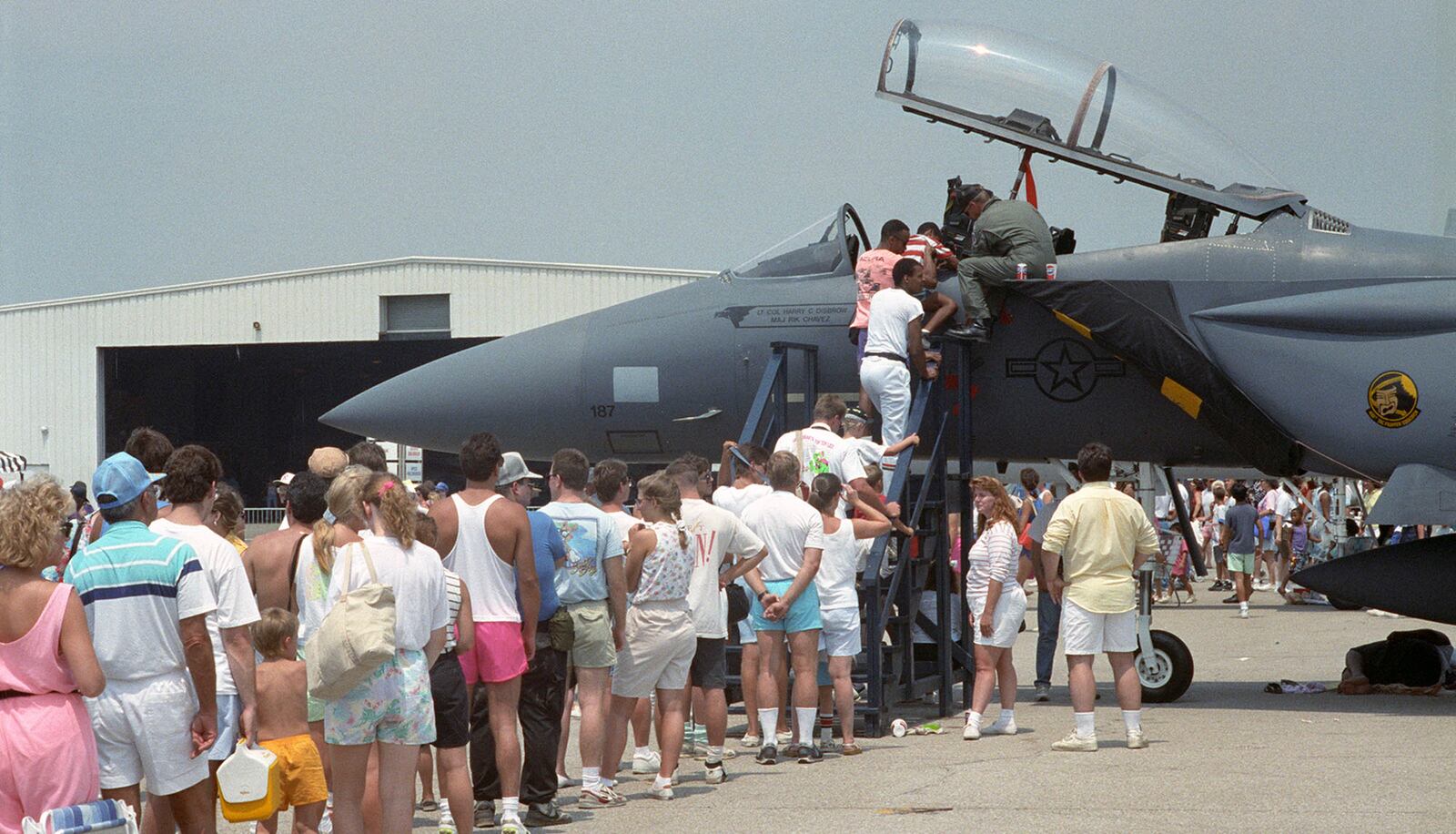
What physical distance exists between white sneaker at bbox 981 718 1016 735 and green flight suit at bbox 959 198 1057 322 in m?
2.93

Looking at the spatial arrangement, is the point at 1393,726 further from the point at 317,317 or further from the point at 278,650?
the point at 317,317

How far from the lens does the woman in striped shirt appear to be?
10000 millimetres

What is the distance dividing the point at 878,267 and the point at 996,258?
89 centimetres

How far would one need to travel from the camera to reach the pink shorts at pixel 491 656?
699 cm

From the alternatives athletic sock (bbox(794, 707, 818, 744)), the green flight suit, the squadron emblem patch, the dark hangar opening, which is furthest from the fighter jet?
the dark hangar opening

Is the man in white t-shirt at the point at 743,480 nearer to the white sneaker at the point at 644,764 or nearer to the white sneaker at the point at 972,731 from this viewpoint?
the white sneaker at the point at 644,764

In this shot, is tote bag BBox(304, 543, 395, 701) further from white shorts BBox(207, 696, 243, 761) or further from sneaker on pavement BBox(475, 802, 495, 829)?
sneaker on pavement BBox(475, 802, 495, 829)

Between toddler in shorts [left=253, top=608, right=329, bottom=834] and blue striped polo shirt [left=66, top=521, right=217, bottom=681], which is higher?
blue striped polo shirt [left=66, top=521, right=217, bottom=681]

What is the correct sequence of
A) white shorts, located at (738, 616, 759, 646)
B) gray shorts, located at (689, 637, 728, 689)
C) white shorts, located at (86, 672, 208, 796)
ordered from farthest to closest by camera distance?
white shorts, located at (738, 616, 759, 646), gray shorts, located at (689, 637, 728, 689), white shorts, located at (86, 672, 208, 796)

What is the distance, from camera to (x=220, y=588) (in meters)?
5.60

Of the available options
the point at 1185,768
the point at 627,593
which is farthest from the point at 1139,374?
the point at 627,593

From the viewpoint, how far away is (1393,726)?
10.0 metres

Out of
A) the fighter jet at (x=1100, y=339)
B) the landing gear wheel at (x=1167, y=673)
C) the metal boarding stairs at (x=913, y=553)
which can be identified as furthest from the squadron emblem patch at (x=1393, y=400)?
the metal boarding stairs at (x=913, y=553)

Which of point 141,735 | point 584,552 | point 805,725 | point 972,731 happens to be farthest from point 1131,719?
point 141,735
